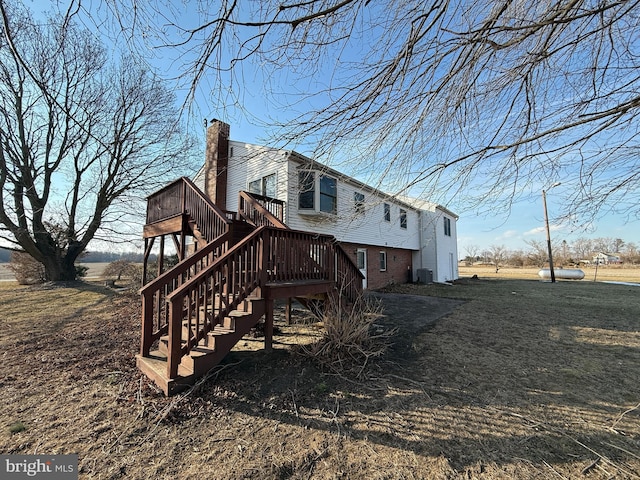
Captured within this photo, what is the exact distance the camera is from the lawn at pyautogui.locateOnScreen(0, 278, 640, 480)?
8.07 feet

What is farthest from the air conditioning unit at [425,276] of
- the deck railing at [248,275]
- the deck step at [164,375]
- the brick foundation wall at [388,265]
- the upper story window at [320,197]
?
the deck step at [164,375]

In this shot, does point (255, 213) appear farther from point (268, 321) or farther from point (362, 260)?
point (362, 260)

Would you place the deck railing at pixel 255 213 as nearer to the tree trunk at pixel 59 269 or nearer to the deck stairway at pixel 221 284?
the deck stairway at pixel 221 284

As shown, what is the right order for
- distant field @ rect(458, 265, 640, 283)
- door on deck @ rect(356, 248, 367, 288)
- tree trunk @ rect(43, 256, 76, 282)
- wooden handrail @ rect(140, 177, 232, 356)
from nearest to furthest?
wooden handrail @ rect(140, 177, 232, 356), door on deck @ rect(356, 248, 367, 288), tree trunk @ rect(43, 256, 76, 282), distant field @ rect(458, 265, 640, 283)

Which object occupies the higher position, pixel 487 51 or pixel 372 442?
pixel 487 51

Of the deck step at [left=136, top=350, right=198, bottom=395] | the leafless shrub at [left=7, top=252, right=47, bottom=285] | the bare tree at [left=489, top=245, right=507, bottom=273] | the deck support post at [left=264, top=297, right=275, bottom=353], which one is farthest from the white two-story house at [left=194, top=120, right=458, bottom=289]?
the bare tree at [left=489, top=245, right=507, bottom=273]

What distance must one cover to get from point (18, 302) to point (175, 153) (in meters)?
10.5

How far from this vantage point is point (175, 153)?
17047 millimetres

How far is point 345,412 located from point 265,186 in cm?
918

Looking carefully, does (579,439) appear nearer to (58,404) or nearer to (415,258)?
(58,404)

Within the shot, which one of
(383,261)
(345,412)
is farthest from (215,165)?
(345,412)

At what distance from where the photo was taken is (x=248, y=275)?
15.3 feet

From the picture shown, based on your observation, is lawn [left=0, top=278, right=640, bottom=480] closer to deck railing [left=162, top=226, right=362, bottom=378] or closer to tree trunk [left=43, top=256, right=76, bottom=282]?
deck railing [left=162, top=226, right=362, bottom=378]

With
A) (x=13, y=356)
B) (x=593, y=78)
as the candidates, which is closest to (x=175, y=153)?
(x=13, y=356)
